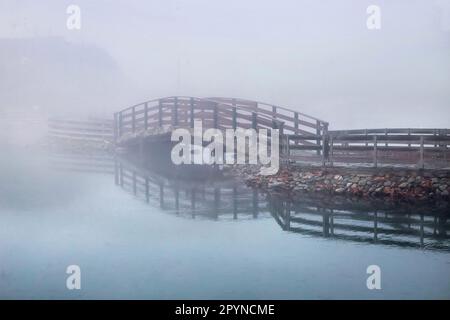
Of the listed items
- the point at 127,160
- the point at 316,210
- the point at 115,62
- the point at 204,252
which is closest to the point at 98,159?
the point at 127,160

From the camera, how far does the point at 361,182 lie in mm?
11922

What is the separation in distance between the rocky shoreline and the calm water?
79 centimetres

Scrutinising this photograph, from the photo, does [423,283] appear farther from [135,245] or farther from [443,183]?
[443,183]

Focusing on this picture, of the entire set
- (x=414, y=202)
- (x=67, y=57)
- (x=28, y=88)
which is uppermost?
(x=67, y=57)

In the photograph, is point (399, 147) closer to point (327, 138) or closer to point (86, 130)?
point (327, 138)

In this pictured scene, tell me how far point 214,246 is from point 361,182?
5.72 metres

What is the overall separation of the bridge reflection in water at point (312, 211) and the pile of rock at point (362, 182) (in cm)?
37

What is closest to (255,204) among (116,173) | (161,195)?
(161,195)

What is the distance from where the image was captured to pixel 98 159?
24.2 m

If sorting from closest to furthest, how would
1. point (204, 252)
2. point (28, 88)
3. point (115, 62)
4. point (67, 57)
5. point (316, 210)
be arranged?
point (204, 252), point (316, 210), point (28, 88), point (67, 57), point (115, 62)

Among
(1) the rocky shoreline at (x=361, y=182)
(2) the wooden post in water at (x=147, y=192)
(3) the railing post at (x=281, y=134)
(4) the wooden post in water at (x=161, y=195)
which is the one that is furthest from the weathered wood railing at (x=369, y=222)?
(2) the wooden post in water at (x=147, y=192)

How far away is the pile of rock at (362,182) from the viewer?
1090 centimetres

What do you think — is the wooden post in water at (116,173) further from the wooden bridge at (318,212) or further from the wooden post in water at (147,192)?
the wooden bridge at (318,212)

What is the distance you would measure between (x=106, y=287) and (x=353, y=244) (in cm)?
441
